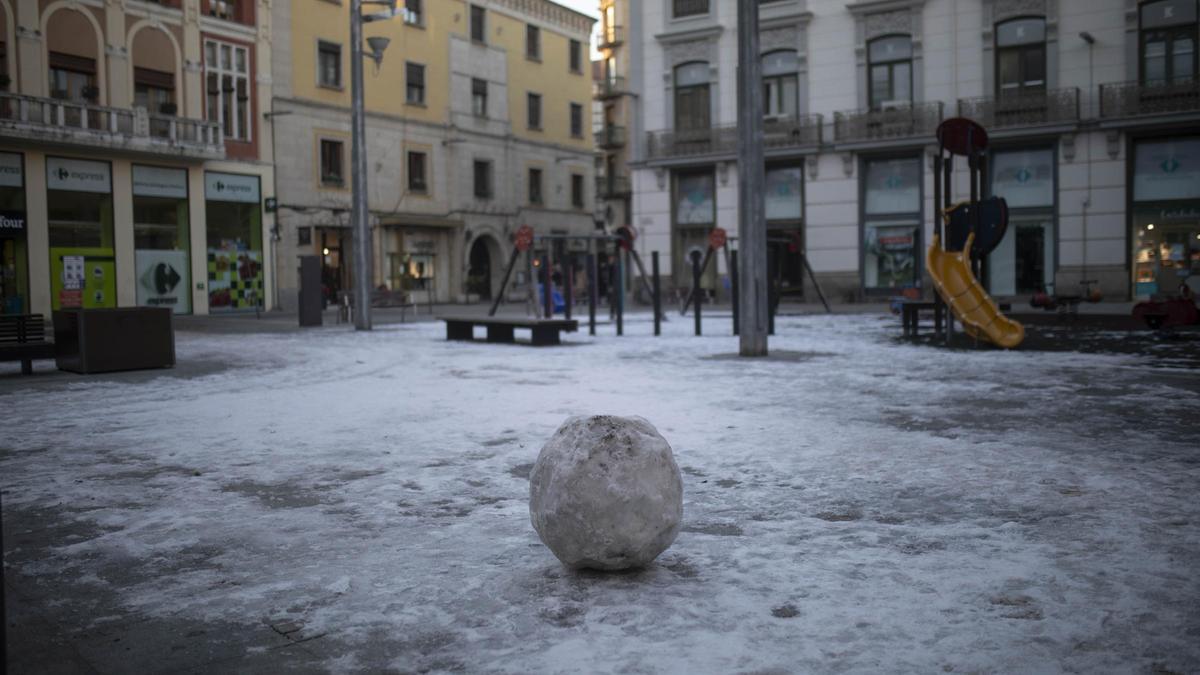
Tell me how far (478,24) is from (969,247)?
3312 centimetres

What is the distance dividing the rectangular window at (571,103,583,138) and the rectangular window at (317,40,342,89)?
15483 mm

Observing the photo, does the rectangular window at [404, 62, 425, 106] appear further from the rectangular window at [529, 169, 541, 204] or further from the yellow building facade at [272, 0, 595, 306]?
the rectangular window at [529, 169, 541, 204]

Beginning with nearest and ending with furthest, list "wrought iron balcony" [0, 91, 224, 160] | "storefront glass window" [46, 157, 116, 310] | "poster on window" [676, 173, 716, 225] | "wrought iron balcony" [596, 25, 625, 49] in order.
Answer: "wrought iron balcony" [0, 91, 224, 160] → "storefront glass window" [46, 157, 116, 310] → "poster on window" [676, 173, 716, 225] → "wrought iron balcony" [596, 25, 625, 49]

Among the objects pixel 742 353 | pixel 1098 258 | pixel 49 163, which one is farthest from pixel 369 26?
pixel 742 353

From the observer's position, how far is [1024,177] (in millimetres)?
32469

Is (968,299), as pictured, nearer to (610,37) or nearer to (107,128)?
(107,128)

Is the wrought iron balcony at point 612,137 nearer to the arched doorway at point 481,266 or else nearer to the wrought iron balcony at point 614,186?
the wrought iron balcony at point 614,186

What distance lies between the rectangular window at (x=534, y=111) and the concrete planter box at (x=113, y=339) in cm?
3589

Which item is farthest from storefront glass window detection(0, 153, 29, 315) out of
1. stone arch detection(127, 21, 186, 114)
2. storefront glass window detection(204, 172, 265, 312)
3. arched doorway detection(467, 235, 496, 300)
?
arched doorway detection(467, 235, 496, 300)

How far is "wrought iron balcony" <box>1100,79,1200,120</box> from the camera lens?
29.9 meters

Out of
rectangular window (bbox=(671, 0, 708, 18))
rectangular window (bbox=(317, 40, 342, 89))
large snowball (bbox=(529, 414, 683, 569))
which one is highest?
rectangular window (bbox=(671, 0, 708, 18))

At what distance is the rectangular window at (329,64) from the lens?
37312 mm

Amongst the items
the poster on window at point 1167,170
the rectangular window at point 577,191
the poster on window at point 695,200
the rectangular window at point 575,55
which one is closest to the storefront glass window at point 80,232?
the poster on window at point 695,200

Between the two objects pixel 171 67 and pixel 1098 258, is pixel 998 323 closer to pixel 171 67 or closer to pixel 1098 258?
pixel 1098 258
